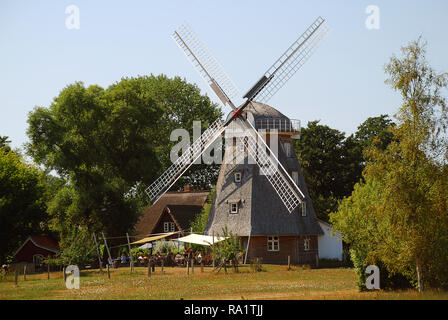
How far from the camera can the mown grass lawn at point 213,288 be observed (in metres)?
24.2

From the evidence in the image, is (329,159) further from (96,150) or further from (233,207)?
(96,150)

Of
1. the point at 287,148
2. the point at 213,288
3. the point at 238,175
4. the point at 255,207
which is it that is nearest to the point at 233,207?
the point at 255,207

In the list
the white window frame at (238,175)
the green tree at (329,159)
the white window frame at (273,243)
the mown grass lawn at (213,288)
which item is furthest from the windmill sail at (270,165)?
the green tree at (329,159)

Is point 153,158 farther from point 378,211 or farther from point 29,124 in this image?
point 378,211

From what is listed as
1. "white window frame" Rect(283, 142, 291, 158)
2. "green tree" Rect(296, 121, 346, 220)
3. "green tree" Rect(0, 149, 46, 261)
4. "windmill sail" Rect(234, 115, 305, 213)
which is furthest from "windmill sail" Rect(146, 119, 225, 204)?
"green tree" Rect(296, 121, 346, 220)

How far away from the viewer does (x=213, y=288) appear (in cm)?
2831

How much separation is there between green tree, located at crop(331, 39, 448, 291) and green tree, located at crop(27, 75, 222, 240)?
28206mm

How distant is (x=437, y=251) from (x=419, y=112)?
5460 millimetres

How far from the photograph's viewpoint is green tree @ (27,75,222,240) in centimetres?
4809

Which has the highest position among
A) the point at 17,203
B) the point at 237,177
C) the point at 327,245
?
the point at 237,177

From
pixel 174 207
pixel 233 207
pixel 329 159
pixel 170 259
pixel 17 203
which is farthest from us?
pixel 329 159

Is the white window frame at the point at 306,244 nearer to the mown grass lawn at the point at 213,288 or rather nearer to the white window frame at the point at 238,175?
the white window frame at the point at 238,175

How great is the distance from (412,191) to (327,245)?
1107 inches
